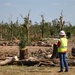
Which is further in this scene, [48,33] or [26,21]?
[48,33]

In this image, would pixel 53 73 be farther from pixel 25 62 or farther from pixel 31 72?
pixel 25 62

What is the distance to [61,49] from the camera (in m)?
10.2

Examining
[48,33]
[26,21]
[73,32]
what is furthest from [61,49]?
[73,32]

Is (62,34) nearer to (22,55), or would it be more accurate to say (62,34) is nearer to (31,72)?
(31,72)

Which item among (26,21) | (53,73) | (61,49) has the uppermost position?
(26,21)

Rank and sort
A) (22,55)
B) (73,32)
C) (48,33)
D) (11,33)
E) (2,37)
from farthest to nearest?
1. (73,32)
2. (48,33)
3. (2,37)
4. (11,33)
5. (22,55)

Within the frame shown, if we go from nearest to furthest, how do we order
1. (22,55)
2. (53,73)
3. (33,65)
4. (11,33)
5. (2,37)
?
(53,73) → (33,65) → (22,55) → (11,33) → (2,37)

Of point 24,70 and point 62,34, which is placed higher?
point 62,34

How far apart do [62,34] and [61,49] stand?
54 centimetres

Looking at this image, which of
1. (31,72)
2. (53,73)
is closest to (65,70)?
(53,73)

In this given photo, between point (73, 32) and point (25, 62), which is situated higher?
point (73, 32)

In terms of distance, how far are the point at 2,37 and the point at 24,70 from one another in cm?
3319

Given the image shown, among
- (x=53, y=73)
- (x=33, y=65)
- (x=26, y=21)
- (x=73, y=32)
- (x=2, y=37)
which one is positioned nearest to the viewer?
(x=53, y=73)

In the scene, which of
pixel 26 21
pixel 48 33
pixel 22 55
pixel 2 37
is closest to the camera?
pixel 22 55
